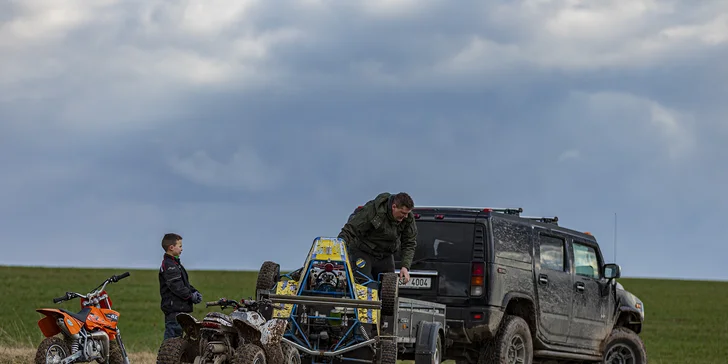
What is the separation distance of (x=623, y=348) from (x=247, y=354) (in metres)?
8.46

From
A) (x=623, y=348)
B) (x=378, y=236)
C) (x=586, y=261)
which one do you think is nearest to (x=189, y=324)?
(x=378, y=236)

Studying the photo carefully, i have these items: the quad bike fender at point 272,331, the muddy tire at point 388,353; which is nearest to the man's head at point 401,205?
the muddy tire at point 388,353

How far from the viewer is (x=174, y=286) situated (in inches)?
495

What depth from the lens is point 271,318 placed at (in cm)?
1241

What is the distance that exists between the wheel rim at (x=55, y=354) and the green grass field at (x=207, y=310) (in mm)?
6426

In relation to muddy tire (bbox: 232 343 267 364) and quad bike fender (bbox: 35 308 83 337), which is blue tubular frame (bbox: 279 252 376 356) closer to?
muddy tire (bbox: 232 343 267 364)

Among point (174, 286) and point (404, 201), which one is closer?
point (174, 286)

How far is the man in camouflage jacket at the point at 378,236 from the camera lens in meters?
13.3

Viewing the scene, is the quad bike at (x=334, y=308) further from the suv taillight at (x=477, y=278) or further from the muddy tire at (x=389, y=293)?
the suv taillight at (x=477, y=278)

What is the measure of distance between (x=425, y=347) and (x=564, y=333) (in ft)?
12.0

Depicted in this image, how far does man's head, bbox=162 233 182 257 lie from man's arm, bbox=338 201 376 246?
187 cm

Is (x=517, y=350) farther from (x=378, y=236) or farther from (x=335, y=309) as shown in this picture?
(x=335, y=309)

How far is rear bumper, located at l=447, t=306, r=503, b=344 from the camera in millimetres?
14008

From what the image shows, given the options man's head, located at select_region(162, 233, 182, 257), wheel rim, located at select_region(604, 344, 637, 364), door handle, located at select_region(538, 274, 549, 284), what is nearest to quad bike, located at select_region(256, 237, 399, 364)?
man's head, located at select_region(162, 233, 182, 257)
